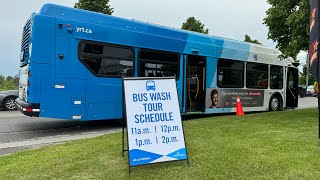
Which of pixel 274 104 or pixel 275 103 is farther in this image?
pixel 275 103

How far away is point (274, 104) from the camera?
53.2ft

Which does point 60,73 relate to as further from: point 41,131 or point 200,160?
point 200,160

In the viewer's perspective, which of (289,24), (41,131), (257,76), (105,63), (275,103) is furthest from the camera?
(275,103)

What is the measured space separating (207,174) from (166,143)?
0.78 m

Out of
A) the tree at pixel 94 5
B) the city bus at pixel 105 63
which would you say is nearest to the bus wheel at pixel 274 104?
the city bus at pixel 105 63

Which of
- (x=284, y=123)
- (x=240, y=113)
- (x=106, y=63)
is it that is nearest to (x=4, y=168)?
(x=106, y=63)

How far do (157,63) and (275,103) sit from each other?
7907mm

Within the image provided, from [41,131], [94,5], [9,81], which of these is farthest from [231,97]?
[9,81]

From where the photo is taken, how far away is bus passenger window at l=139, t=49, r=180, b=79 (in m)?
10.6

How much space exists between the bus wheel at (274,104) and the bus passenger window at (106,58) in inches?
329

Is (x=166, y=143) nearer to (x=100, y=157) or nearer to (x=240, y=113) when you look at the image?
(x=100, y=157)

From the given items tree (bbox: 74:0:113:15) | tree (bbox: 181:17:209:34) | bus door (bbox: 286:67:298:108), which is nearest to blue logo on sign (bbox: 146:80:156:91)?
bus door (bbox: 286:67:298:108)

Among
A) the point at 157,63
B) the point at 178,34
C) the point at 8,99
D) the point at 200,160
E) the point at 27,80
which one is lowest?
the point at 200,160

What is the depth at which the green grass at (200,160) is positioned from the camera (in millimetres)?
4922
